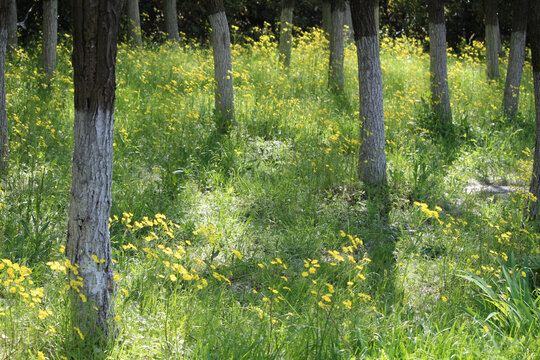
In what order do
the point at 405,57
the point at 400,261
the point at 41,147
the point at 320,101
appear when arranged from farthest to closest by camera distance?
the point at 405,57, the point at 320,101, the point at 41,147, the point at 400,261

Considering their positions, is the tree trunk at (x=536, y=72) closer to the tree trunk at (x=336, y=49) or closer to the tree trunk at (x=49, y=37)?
the tree trunk at (x=336, y=49)

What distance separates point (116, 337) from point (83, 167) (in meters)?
1.02

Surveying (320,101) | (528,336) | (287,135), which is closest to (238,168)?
(287,135)

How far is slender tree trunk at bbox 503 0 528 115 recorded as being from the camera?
9.77 metres

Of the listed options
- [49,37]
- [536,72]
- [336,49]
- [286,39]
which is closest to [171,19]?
[286,39]

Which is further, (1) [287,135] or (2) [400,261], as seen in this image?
(1) [287,135]

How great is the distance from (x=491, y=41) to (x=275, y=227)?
31.5ft

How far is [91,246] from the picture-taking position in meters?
3.01

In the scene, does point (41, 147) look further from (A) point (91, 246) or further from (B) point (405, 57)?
(B) point (405, 57)

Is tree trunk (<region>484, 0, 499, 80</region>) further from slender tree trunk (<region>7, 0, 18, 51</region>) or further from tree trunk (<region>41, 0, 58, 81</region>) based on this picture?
slender tree trunk (<region>7, 0, 18, 51</region>)

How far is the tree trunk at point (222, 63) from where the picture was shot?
24.6 feet

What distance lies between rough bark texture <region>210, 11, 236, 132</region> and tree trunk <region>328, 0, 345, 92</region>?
2673 mm

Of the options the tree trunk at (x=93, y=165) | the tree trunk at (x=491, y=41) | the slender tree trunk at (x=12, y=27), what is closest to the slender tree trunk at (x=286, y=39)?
the tree trunk at (x=491, y=41)

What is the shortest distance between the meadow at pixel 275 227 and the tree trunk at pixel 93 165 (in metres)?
0.15
